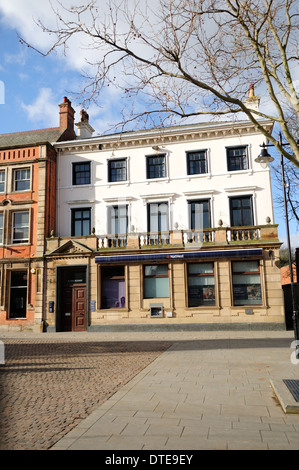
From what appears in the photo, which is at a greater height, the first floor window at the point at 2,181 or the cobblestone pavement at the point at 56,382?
the first floor window at the point at 2,181

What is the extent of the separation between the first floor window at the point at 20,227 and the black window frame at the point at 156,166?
7.98 metres

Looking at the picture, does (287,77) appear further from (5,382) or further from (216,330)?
(216,330)

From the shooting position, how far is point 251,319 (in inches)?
736

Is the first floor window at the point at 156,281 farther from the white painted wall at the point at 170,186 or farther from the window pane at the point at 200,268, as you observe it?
the white painted wall at the point at 170,186

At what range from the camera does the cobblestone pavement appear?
502 centimetres

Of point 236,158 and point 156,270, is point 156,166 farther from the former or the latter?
point 156,270

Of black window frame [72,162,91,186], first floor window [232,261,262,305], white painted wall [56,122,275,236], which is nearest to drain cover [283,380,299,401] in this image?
first floor window [232,261,262,305]

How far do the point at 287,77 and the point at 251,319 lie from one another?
13945mm

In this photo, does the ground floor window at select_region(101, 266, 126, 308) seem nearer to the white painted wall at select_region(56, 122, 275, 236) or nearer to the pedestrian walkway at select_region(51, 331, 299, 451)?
the white painted wall at select_region(56, 122, 275, 236)

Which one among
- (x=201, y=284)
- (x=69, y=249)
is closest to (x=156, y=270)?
(x=201, y=284)

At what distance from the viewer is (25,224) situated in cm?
2250

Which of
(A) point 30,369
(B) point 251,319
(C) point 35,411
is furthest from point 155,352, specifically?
(B) point 251,319

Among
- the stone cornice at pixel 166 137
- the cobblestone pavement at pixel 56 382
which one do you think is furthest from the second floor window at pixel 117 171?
the cobblestone pavement at pixel 56 382

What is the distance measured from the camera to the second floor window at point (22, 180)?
902 inches
